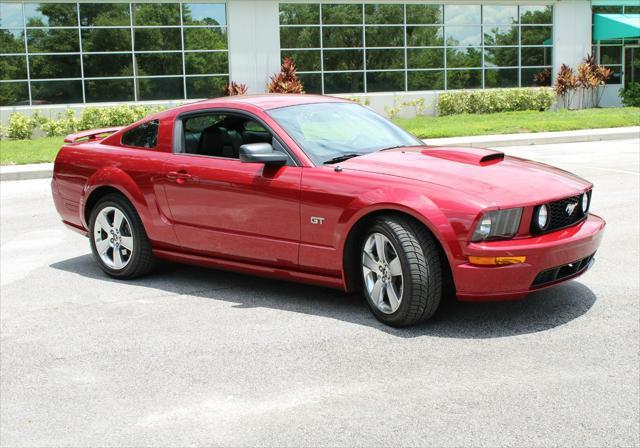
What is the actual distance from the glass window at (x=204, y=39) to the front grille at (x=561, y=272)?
2451 cm

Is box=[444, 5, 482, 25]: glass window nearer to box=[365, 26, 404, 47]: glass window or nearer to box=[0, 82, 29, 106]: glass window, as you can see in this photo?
box=[365, 26, 404, 47]: glass window

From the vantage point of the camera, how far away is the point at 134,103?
2839 centimetres

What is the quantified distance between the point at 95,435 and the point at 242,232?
8.39 feet

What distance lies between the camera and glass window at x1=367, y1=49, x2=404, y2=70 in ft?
104

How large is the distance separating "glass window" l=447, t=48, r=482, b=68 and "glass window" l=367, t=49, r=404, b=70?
6.32ft

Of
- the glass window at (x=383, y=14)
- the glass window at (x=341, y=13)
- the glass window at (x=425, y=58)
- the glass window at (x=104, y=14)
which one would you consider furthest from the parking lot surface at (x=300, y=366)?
the glass window at (x=425, y=58)

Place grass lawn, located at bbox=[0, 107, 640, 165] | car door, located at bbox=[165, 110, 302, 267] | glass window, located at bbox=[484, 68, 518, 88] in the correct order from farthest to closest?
glass window, located at bbox=[484, 68, 518, 88] → grass lawn, located at bbox=[0, 107, 640, 165] → car door, located at bbox=[165, 110, 302, 267]

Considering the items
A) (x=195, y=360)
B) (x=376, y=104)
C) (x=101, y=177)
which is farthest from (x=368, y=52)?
(x=195, y=360)

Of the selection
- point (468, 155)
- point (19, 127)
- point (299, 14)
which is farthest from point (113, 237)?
point (299, 14)

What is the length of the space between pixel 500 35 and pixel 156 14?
489 inches

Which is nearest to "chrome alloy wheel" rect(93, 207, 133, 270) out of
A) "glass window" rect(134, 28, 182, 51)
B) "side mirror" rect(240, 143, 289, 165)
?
"side mirror" rect(240, 143, 289, 165)

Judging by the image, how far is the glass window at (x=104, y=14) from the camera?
28.2 m

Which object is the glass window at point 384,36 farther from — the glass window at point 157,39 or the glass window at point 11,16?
the glass window at point 11,16

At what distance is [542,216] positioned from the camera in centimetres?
589
